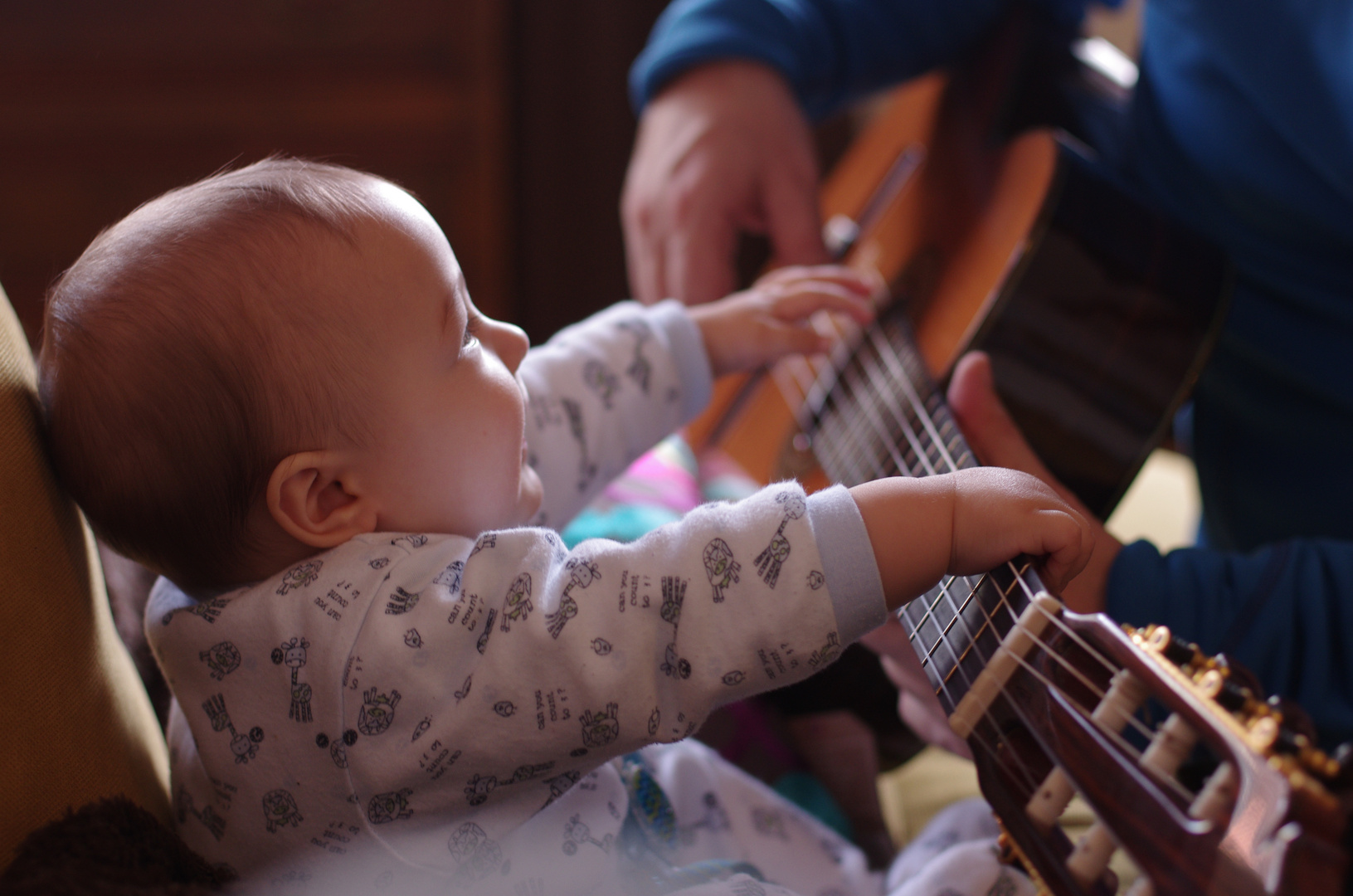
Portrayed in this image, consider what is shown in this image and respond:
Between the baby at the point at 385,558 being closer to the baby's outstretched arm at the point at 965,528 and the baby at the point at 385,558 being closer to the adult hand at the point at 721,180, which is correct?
the baby's outstretched arm at the point at 965,528

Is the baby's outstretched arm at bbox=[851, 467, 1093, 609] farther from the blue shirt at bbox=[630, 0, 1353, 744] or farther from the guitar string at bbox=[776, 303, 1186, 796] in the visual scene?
the blue shirt at bbox=[630, 0, 1353, 744]

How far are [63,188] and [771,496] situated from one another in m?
2.08

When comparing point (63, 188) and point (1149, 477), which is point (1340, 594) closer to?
point (1149, 477)

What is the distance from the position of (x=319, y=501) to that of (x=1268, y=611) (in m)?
0.61

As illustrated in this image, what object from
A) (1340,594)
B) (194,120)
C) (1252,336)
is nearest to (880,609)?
(1340,594)

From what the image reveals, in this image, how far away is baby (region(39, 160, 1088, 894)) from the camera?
0.48 metres

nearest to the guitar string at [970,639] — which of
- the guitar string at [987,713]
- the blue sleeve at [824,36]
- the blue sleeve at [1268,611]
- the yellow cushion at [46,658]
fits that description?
the guitar string at [987,713]

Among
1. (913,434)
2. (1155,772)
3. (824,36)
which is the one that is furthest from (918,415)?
(824,36)

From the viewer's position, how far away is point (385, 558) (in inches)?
20.8

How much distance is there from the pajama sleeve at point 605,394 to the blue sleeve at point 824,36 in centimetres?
44

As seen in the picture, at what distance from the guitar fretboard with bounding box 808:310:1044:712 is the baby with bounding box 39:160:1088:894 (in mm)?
22

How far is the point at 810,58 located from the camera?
1.19 metres

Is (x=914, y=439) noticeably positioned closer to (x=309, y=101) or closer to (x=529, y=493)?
(x=529, y=493)

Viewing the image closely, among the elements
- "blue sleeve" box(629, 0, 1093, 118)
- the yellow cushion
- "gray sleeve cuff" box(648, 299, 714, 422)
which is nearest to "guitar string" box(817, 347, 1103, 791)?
"gray sleeve cuff" box(648, 299, 714, 422)
